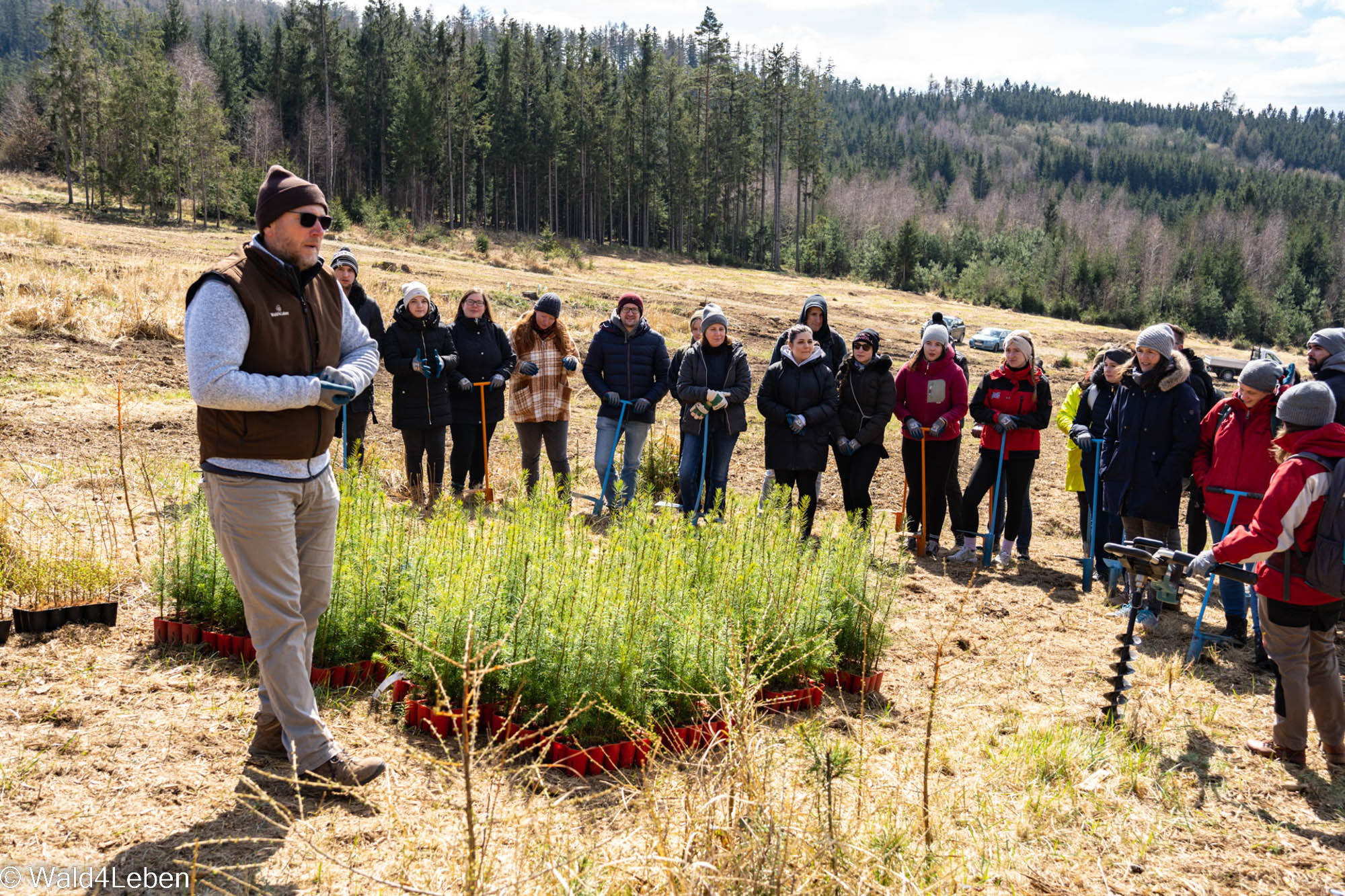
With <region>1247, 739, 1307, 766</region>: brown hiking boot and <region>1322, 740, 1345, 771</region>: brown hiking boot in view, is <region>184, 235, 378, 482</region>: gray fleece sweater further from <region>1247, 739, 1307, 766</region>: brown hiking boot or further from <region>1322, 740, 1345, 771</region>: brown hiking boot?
<region>1322, 740, 1345, 771</region>: brown hiking boot

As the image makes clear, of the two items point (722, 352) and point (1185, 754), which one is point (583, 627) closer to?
point (1185, 754)

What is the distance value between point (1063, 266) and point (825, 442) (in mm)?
67216

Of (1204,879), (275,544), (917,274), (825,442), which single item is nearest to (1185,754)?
(1204,879)

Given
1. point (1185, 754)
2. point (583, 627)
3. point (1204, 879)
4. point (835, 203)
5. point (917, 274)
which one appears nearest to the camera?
point (1204, 879)

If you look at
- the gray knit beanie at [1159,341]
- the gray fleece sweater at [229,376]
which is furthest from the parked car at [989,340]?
the gray fleece sweater at [229,376]

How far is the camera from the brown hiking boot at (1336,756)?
455 cm

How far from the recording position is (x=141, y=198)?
43.4 metres

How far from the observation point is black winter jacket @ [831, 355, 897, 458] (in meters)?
8.06

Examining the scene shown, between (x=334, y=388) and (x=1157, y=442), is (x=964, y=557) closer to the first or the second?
(x=1157, y=442)

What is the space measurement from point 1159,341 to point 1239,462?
3.37ft

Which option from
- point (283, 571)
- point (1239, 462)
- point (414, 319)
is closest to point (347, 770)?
point (283, 571)

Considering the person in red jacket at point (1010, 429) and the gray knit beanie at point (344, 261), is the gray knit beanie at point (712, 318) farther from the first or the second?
the gray knit beanie at point (344, 261)

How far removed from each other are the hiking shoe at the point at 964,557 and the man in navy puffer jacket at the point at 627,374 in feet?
10.1

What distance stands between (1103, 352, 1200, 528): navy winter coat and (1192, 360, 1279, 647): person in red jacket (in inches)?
6.9
